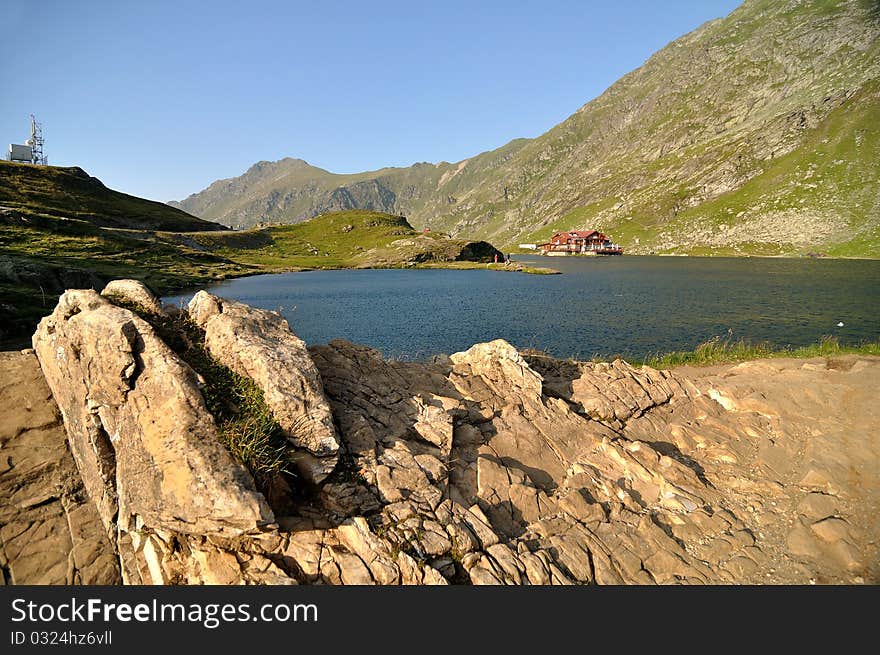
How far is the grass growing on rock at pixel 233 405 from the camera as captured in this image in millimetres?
9188

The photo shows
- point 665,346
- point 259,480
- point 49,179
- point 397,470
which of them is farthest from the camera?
point 49,179

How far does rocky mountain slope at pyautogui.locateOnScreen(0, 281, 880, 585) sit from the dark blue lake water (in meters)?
14.8

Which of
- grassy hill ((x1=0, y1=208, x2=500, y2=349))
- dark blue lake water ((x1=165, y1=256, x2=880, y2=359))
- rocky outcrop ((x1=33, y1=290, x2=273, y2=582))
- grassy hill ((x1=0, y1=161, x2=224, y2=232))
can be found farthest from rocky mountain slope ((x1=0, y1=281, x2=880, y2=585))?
grassy hill ((x1=0, y1=161, x2=224, y2=232))

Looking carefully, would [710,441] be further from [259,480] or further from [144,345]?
[144,345]

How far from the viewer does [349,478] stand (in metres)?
10.6

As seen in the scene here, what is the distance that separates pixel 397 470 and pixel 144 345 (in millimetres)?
7168

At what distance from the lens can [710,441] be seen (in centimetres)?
1725

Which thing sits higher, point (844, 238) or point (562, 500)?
point (844, 238)

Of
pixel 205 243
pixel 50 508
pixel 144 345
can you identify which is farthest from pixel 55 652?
pixel 205 243

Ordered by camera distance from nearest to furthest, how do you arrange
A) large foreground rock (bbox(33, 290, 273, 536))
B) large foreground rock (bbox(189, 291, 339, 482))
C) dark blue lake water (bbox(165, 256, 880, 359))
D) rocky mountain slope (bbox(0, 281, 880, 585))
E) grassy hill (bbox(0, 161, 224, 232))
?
large foreground rock (bbox(33, 290, 273, 536)), rocky mountain slope (bbox(0, 281, 880, 585)), large foreground rock (bbox(189, 291, 339, 482)), dark blue lake water (bbox(165, 256, 880, 359)), grassy hill (bbox(0, 161, 224, 232))

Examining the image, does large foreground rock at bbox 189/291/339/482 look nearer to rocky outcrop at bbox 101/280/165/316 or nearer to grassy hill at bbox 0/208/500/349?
rocky outcrop at bbox 101/280/165/316

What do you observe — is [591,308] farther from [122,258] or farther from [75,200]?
[75,200]

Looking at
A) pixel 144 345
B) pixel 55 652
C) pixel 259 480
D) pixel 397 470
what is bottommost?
pixel 55 652

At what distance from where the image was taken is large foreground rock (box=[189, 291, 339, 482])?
34.0 feet
